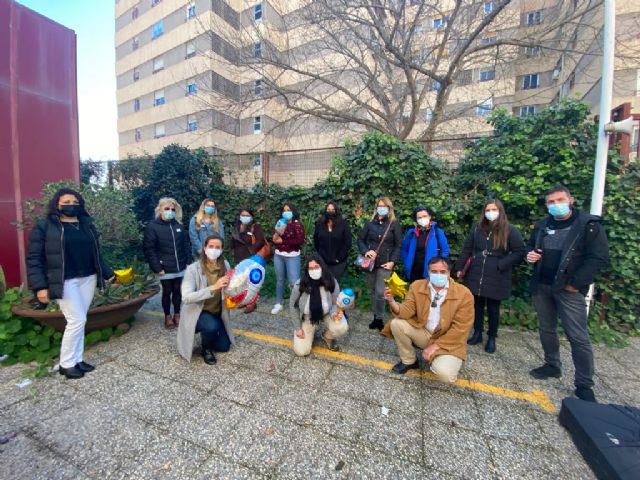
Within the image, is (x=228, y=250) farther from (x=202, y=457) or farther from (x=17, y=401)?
(x=202, y=457)

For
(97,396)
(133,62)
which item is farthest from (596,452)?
(133,62)

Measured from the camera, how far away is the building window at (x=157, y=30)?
24.9m

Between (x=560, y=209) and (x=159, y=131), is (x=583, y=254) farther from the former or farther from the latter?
(x=159, y=131)

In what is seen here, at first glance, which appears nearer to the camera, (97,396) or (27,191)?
(97,396)

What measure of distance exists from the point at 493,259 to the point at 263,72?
949cm

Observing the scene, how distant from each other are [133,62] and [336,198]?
104ft

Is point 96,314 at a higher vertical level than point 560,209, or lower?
lower

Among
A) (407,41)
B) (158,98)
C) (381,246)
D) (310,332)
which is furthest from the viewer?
(158,98)

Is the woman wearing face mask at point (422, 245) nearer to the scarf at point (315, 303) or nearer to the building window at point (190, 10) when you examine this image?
the scarf at point (315, 303)

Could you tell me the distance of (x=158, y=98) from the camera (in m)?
25.7

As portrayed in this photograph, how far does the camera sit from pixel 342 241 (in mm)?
4477

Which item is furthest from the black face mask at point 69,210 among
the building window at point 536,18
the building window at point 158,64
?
the building window at point 158,64

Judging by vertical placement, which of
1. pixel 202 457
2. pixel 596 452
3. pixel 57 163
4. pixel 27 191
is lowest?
pixel 202 457

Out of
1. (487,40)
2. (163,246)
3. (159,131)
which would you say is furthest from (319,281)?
(159,131)
